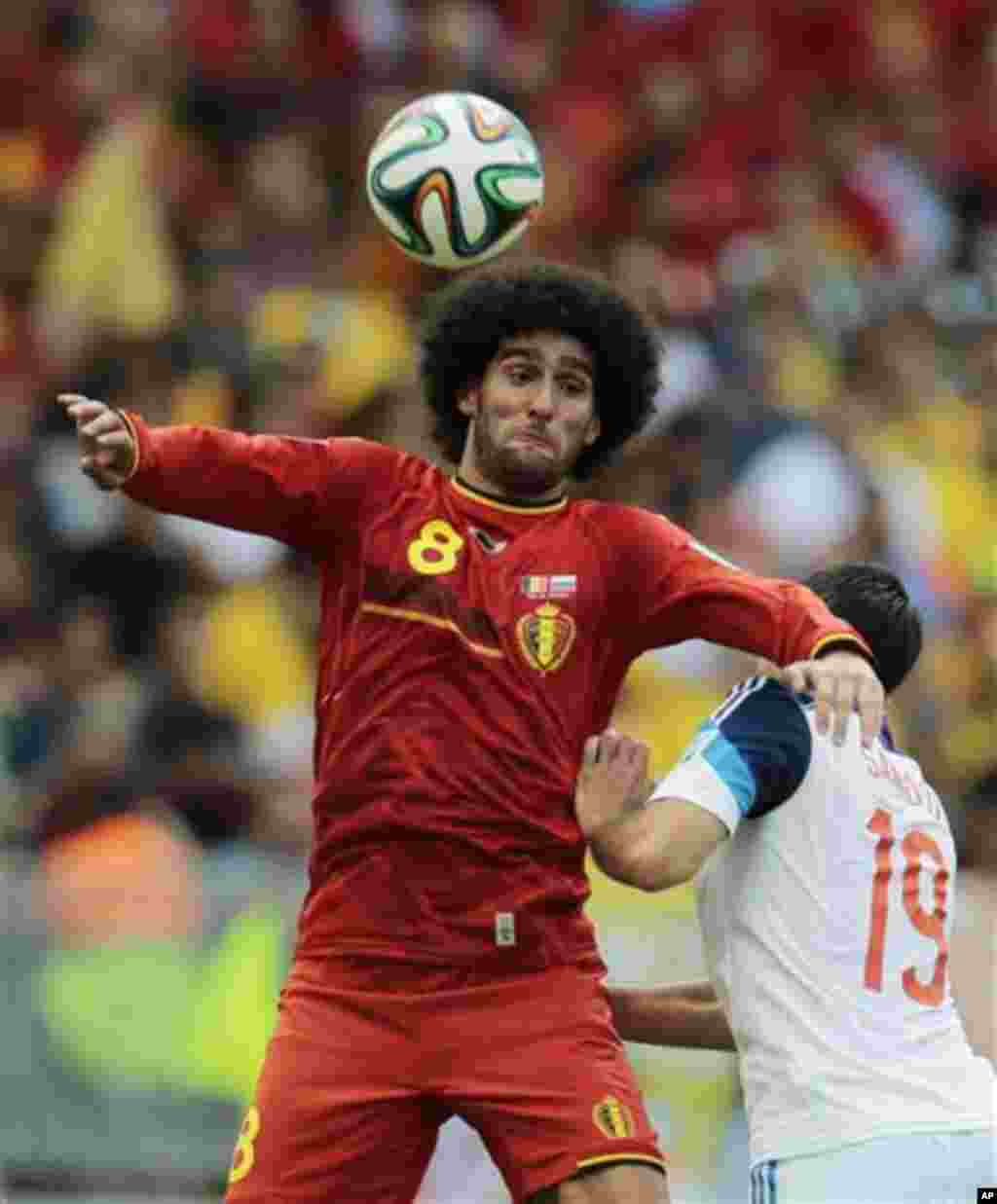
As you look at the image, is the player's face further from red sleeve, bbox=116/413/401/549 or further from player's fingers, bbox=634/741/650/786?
player's fingers, bbox=634/741/650/786

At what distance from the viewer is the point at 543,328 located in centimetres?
582

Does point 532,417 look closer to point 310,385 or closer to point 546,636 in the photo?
point 546,636

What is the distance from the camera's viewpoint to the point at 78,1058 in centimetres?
849

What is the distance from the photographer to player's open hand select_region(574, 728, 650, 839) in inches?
208

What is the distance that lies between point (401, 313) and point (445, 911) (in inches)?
208

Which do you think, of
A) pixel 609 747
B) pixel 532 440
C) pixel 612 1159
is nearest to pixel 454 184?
pixel 532 440

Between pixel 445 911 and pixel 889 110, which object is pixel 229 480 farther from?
pixel 889 110

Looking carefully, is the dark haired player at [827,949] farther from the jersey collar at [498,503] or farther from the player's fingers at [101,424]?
the player's fingers at [101,424]

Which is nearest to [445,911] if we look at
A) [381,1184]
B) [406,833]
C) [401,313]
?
[406,833]

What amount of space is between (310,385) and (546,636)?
471 cm

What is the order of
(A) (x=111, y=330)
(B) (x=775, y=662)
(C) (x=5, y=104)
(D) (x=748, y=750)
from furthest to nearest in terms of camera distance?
(C) (x=5, y=104)
(A) (x=111, y=330)
(B) (x=775, y=662)
(D) (x=748, y=750)

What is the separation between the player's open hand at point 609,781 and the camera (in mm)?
5273

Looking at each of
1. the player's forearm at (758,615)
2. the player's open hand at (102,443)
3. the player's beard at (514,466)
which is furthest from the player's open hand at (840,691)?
the player's open hand at (102,443)

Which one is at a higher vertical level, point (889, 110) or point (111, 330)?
point (889, 110)
